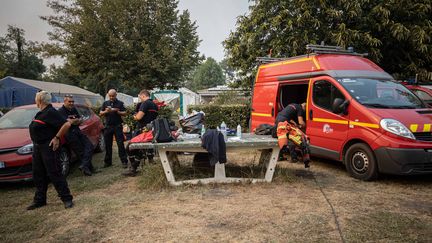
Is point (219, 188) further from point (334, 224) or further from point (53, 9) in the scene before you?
point (53, 9)

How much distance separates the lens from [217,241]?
10.7 feet

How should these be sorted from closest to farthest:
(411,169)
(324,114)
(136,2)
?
(411,169)
(324,114)
(136,2)

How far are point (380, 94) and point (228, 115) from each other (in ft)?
24.5

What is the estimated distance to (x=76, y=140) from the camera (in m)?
6.45

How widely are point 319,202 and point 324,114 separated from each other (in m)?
2.41

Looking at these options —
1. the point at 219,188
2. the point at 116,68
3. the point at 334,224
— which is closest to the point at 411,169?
the point at 334,224

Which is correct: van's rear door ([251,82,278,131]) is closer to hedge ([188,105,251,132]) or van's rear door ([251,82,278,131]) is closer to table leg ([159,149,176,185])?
table leg ([159,149,176,185])

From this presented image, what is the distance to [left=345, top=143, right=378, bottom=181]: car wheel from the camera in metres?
5.29

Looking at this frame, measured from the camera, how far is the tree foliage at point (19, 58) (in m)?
46.3

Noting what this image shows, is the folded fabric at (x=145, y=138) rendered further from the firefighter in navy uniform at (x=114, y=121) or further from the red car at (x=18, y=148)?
the red car at (x=18, y=148)

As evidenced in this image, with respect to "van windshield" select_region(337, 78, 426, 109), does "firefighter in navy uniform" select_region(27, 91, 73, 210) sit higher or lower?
lower

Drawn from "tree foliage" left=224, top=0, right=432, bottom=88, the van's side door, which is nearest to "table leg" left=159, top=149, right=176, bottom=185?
the van's side door

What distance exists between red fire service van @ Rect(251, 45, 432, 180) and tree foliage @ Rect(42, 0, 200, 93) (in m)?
13.7

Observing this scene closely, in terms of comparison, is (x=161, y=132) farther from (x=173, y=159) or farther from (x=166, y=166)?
(x=173, y=159)
